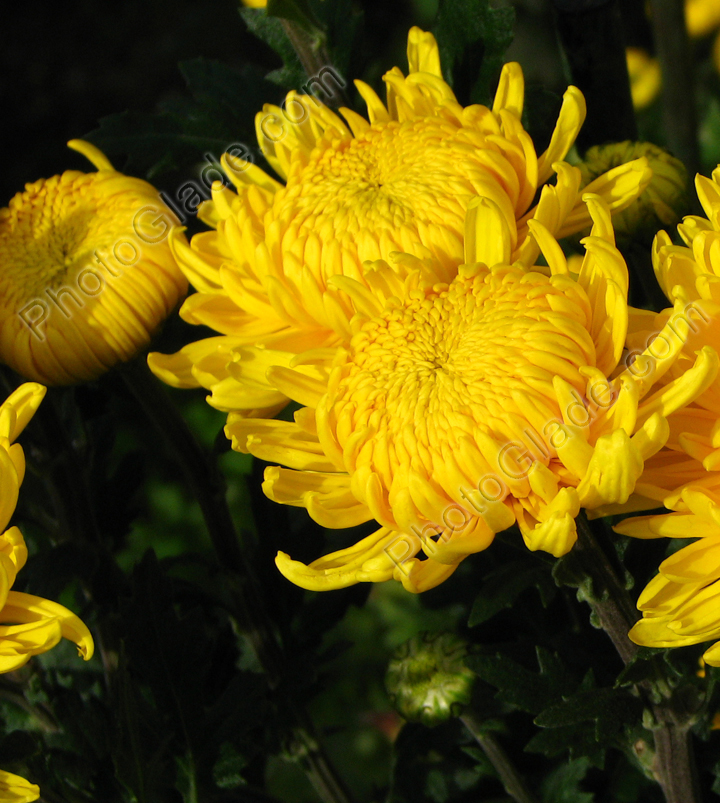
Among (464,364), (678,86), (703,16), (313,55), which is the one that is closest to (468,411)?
(464,364)

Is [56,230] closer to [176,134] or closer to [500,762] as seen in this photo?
[176,134]

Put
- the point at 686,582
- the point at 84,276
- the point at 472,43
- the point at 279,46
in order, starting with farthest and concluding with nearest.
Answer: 1. the point at 279,46
2. the point at 472,43
3. the point at 84,276
4. the point at 686,582

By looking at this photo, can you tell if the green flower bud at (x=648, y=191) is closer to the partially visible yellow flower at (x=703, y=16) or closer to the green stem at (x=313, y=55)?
the green stem at (x=313, y=55)

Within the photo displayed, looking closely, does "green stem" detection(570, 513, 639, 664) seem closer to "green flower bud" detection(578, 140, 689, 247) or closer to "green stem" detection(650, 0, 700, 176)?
"green flower bud" detection(578, 140, 689, 247)

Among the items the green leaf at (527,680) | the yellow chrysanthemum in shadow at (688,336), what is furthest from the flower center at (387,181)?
the green leaf at (527,680)

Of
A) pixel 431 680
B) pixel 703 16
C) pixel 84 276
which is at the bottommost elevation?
pixel 703 16

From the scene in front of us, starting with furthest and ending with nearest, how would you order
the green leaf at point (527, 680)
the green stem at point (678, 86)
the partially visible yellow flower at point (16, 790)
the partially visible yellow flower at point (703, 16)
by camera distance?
the partially visible yellow flower at point (703, 16) < the green stem at point (678, 86) < the green leaf at point (527, 680) < the partially visible yellow flower at point (16, 790)

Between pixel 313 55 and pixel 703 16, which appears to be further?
pixel 703 16

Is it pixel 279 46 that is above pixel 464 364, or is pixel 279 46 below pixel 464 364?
above

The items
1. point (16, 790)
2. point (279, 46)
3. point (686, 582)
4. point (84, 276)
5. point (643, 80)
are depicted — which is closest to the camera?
point (686, 582)
